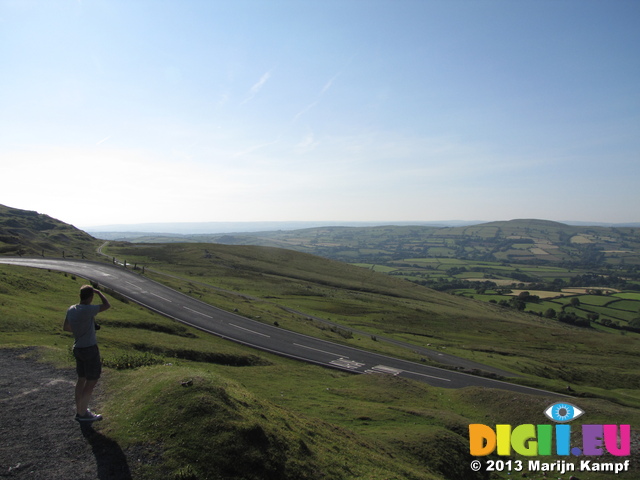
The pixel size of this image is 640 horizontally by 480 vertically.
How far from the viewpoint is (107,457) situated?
943 cm

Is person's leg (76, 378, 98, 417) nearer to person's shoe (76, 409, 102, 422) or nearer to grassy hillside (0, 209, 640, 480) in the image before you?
person's shoe (76, 409, 102, 422)

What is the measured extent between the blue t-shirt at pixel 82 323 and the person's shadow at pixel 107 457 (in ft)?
8.58

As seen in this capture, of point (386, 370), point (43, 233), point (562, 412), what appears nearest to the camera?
point (562, 412)

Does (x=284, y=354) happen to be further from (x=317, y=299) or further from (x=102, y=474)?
(x=317, y=299)

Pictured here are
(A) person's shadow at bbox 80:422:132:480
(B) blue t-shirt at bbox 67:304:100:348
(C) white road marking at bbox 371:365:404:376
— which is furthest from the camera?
(C) white road marking at bbox 371:365:404:376

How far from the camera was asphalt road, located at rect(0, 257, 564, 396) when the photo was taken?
40.1 metres

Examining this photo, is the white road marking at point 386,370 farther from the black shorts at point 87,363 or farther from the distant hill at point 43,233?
the distant hill at point 43,233

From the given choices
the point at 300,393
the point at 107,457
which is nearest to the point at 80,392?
the point at 107,457

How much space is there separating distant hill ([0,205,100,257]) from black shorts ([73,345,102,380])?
106 metres

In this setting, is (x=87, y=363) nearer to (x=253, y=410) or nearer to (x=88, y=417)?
(x=88, y=417)

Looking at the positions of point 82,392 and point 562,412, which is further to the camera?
point 562,412

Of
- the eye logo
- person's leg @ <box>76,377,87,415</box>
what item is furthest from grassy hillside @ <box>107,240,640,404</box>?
person's leg @ <box>76,377,87,415</box>

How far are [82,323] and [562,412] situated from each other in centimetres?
3214

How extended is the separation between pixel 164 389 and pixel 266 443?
4.11 metres
